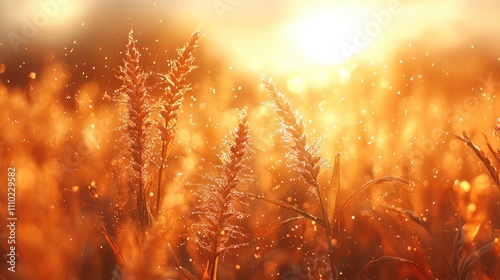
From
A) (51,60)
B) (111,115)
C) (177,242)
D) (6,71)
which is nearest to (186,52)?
(177,242)

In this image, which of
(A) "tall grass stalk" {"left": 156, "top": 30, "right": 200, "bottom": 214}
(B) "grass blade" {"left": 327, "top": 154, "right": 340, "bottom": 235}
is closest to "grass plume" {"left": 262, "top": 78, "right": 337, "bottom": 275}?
(B) "grass blade" {"left": 327, "top": 154, "right": 340, "bottom": 235}

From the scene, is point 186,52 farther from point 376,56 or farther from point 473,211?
point 376,56

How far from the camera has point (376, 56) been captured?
2158 millimetres

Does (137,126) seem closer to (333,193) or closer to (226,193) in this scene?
(226,193)

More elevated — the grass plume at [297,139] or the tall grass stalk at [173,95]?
the tall grass stalk at [173,95]

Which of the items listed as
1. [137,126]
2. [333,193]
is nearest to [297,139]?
[333,193]

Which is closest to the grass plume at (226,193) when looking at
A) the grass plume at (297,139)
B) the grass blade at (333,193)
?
the grass plume at (297,139)

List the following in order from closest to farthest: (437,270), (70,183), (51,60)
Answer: (437,270) < (70,183) < (51,60)

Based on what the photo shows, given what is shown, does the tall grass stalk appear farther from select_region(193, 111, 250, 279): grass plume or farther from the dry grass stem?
select_region(193, 111, 250, 279): grass plume

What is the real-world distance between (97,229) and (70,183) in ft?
0.91

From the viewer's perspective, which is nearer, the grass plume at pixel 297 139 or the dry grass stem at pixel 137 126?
the grass plume at pixel 297 139

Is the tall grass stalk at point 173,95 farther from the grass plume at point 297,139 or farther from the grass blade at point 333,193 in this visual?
the grass blade at point 333,193

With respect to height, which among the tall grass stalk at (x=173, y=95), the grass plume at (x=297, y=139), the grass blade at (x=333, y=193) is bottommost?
the grass blade at (x=333, y=193)

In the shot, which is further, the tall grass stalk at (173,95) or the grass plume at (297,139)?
the tall grass stalk at (173,95)
